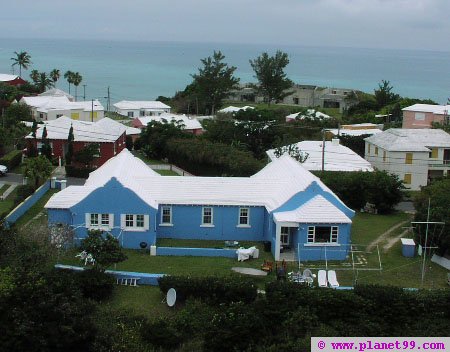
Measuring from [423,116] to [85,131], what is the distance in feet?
121

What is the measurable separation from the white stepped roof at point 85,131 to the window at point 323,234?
28070 millimetres

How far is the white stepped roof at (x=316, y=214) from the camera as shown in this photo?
1201 inches

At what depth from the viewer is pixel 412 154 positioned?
50875mm

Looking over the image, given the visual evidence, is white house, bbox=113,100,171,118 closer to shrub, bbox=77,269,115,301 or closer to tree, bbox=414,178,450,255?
tree, bbox=414,178,450,255

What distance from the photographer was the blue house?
30812 mm

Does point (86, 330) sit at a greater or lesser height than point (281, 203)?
lesser

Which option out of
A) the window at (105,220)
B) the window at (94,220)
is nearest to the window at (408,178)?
the window at (105,220)

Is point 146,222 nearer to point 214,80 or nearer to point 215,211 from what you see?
point 215,211

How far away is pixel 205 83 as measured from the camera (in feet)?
309

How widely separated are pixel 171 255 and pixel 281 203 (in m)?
5.63

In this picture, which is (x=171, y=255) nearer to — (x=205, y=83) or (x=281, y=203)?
(x=281, y=203)

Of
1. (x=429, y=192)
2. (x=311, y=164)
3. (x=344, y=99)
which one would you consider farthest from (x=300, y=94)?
(x=429, y=192)

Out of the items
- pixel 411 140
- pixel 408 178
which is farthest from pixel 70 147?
pixel 411 140

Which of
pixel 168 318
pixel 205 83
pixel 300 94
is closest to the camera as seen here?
pixel 168 318
